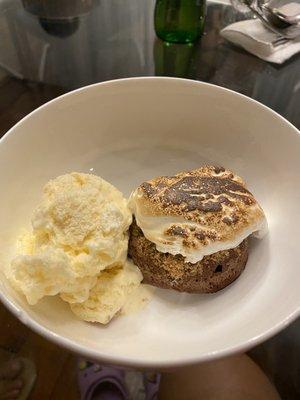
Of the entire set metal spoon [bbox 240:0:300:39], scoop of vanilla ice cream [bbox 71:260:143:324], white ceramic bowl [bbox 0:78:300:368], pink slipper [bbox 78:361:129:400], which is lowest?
pink slipper [bbox 78:361:129:400]

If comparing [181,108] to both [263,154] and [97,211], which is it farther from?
[97,211]

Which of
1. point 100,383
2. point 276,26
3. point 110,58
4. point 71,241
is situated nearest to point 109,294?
point 71,241

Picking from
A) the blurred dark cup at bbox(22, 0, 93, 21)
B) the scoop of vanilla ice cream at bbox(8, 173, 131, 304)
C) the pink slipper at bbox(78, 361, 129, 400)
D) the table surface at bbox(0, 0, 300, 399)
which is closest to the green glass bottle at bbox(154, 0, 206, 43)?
the table surface at bbox(0, 0, 300, 399)

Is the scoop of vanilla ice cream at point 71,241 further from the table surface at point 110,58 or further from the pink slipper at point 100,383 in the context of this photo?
the table surface at point 110,58

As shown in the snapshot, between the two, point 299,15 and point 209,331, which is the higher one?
point 299,15

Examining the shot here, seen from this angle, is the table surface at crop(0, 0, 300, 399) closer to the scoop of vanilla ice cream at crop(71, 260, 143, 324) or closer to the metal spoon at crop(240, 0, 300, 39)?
the metal spoon at crop(240, 0, 300, 39)

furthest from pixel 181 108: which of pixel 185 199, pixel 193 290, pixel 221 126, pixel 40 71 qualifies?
pixel 40 71
